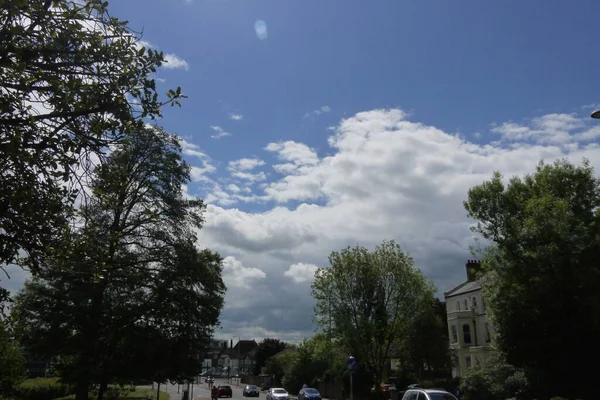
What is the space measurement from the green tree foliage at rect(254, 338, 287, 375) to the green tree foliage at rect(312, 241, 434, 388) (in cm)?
6733

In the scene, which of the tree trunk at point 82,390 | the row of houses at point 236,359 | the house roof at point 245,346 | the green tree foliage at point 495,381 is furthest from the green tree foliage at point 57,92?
the house roof at point 245,346

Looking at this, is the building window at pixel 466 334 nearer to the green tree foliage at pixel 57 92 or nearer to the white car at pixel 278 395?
the white car at pixel 278 395

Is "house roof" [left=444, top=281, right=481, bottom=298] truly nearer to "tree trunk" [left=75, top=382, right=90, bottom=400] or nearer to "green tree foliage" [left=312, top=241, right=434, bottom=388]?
"green tree foliage" [left=312, top=241, right=434, bottom=388]

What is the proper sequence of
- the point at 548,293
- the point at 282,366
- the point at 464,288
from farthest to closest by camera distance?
the point at 282,366
the point at 464,288
the point at 548,293

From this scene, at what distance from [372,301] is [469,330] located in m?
20.8

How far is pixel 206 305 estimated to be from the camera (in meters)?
29.0

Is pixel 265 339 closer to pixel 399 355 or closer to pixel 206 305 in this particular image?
pixel 399 355

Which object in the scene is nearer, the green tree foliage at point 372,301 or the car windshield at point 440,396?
the car windshield at point 440,396

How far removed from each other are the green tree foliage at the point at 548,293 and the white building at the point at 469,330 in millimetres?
22218

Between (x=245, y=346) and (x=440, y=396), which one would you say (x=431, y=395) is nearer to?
(x=440, y=396)

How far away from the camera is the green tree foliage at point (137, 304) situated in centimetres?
2645

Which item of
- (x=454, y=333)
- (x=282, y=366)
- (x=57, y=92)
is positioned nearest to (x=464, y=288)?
(x=454, y=333)

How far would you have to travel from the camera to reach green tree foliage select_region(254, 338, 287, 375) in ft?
332

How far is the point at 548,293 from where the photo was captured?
25531 mm
